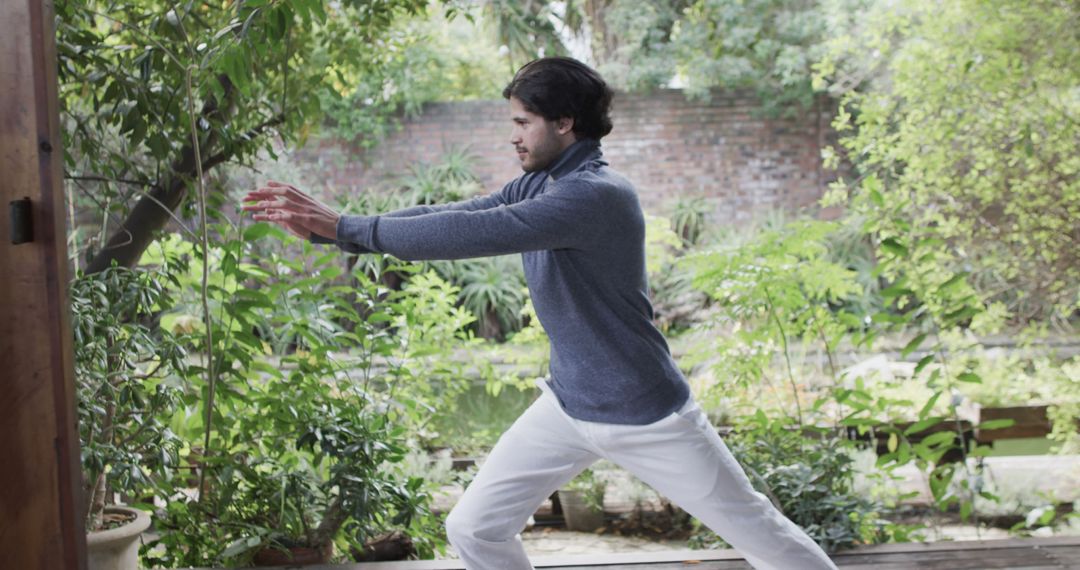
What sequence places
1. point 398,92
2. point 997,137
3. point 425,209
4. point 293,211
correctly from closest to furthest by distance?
point 293,211
point 425,209
point 997,137
point 398,92

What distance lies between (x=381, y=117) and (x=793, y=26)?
4006 mm

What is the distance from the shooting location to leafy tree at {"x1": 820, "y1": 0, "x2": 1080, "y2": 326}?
4434mm

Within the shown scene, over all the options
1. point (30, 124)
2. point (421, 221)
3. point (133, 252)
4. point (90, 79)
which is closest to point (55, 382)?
point (30, 124)

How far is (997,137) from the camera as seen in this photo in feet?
15.3

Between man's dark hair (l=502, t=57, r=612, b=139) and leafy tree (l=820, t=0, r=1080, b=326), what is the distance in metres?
2.56

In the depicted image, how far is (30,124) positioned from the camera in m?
1.42

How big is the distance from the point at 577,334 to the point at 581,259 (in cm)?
14

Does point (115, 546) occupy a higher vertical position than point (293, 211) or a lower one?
lower

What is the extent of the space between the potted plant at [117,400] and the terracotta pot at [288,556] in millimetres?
313

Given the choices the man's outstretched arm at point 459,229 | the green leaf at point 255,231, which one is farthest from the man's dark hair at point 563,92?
the green leaf at point 255,231

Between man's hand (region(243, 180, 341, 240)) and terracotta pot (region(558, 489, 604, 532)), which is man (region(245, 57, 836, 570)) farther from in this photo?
terracotta pot (region(558, 489, 604, 532))

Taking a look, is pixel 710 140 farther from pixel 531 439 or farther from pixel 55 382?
pixel 55 382

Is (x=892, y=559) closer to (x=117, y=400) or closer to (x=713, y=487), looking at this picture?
(x=713, y=487)

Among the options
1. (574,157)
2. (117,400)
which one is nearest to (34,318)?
(574,157)
